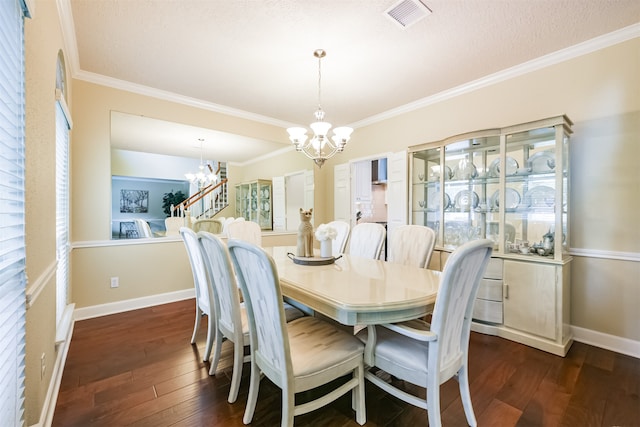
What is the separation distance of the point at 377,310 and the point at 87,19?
3016mm

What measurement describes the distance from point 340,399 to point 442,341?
823 millimetres

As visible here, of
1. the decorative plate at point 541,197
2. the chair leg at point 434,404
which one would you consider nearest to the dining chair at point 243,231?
the chair leg at point 434,404

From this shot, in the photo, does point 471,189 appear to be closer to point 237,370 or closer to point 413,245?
point 413,245

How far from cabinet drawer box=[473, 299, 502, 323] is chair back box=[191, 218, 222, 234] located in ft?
11.4

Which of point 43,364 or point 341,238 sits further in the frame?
point 341,238

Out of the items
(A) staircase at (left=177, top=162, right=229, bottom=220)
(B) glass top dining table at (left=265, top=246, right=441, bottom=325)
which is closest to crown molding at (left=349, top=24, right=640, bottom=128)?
(B) glass top dining table at (left=265, top=246, right=441, bottom=325)

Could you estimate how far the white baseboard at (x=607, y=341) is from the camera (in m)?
2.26

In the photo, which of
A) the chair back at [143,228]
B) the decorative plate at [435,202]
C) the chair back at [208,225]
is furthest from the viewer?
the chair back at [208,225]

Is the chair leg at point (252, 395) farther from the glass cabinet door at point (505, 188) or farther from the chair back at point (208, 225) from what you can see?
the chair back at point (208, 225)

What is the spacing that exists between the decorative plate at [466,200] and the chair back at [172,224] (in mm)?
3637

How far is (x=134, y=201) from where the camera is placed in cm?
372

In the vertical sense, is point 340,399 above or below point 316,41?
below

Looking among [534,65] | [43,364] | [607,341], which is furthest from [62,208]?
[607,341]

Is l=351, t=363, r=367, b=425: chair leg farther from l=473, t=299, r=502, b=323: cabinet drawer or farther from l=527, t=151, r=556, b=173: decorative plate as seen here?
l=527, t=151, r=556, b=173: decorative plate
